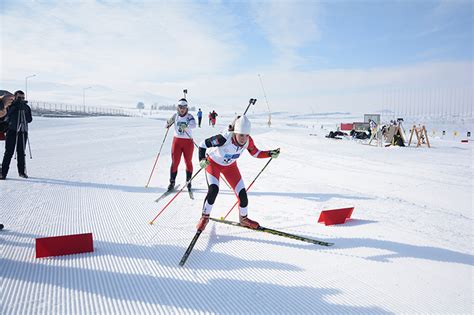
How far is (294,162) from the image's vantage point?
35.9 ft

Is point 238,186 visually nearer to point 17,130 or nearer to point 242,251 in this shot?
point 242,251

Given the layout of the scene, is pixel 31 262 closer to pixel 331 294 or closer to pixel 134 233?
pixel 134 233

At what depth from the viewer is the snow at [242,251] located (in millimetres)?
2840

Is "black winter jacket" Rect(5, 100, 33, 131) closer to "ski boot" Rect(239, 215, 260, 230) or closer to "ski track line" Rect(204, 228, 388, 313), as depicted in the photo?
"ski boot" Rect(239, 215, 260, 230)

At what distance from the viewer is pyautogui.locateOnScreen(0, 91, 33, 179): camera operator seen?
22.9ft

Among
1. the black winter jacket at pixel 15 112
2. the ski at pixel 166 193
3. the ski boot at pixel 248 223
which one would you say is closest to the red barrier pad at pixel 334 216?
the ski boot at pixel 248 223

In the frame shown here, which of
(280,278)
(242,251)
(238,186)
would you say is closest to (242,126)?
(238,186)

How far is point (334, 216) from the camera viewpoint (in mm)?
4883

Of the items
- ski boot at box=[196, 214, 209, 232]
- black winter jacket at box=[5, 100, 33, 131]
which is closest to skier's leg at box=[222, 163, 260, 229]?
ski boot at box=[196, 214, 209, 232]

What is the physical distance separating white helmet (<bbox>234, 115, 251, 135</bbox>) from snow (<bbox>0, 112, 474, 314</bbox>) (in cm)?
145

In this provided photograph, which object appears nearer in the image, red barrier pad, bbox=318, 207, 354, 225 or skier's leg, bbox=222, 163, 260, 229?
skier's leg, bbox=222, 163, 260, 229

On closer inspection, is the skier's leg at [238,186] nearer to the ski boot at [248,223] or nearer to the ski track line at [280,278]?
the ski boot at [248,223]

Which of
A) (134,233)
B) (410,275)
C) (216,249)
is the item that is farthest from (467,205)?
(134,233)

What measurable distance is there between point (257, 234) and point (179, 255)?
1.21 meters
